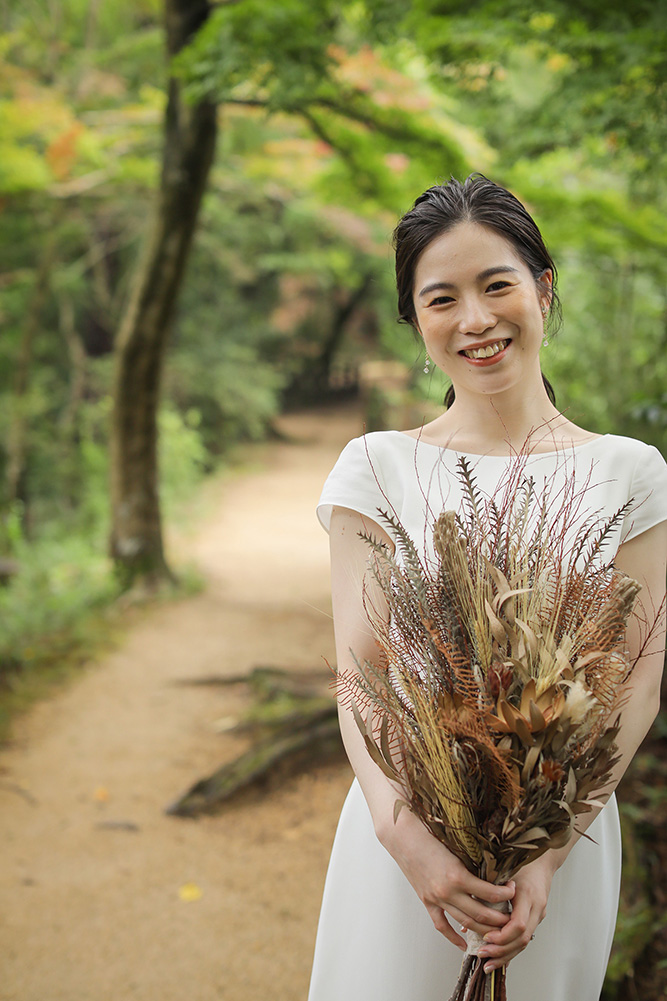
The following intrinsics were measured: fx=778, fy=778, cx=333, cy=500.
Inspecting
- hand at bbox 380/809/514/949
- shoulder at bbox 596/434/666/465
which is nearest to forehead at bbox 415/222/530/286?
shoulder at bbox 596/434/666/465

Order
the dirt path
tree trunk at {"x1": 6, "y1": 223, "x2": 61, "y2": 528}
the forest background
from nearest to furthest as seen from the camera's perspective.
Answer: the dirt path
the forest background
tree trunk at {"x1": 6, "y1": 223, "x2": 61, "y2": 528}

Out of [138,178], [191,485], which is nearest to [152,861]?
[138,178]

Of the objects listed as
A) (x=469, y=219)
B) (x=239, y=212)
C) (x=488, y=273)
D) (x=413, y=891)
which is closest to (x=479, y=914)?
(x=413, y=891)

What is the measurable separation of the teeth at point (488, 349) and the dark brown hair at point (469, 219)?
0.17 m

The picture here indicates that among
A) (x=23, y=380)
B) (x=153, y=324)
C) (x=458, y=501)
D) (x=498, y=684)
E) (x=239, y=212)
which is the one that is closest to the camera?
(x=498, y=684)

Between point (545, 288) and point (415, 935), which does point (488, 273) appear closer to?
point (545, 288)

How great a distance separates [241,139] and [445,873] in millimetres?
12132

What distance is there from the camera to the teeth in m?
1.45

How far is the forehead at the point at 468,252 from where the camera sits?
143 cm

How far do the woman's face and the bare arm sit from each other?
0.37 metres

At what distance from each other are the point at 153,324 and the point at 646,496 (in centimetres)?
587

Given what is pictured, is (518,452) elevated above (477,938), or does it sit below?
above

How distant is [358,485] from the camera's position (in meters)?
1.50

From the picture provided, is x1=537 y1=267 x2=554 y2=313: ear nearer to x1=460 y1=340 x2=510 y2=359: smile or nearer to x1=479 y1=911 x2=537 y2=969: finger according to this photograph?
x1=460 y1=340 x2=510 y2=359: smile
